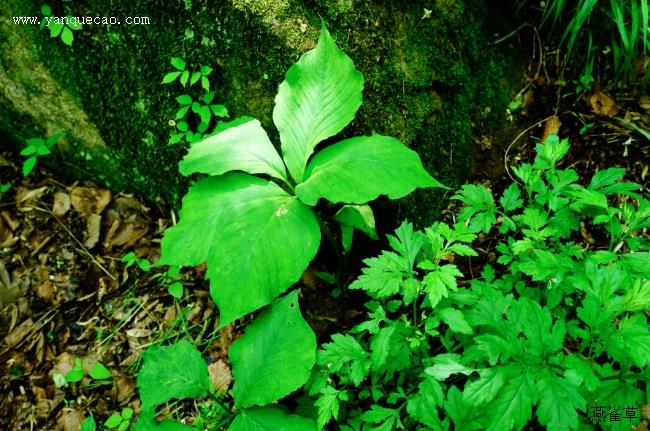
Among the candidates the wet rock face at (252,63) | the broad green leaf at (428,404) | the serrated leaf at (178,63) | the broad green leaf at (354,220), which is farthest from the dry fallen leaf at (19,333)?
the broad green leaf at (428,404)

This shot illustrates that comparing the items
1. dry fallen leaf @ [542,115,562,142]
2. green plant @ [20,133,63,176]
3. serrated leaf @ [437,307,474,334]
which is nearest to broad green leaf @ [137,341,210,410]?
serrated leaf @ [437,307,474,334]

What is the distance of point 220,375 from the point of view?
2.32 meters

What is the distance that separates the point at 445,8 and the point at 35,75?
2394 mm

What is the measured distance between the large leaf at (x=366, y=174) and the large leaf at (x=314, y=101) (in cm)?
12

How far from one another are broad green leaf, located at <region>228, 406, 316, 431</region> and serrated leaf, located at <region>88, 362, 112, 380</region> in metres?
0.97

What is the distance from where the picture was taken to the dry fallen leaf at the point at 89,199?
293 centimetres

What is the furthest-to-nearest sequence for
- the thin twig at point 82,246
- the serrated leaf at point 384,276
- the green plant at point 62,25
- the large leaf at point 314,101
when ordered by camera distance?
the thin twig at point 82,246 → the green plant at point 62,25 → the large leaf at point 314,101 → the serrated leaf at point 384,276

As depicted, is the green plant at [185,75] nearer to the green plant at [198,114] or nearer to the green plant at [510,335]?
the green plant at [198,114]

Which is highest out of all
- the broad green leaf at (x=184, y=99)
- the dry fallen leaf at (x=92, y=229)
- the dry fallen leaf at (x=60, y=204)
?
the broad green leaf at (x=184, y=99)

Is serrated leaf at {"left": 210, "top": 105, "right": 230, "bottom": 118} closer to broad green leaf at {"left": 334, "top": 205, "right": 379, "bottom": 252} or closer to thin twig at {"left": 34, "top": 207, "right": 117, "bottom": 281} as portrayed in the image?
broad green leaf at {"left": 334, "top": 205, "right": 379, "bottom": 252}

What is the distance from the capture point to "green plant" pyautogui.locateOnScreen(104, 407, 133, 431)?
227cm

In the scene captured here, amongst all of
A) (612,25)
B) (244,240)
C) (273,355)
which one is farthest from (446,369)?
(612,25)

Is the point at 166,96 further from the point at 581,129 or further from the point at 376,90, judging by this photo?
the point at 581,129

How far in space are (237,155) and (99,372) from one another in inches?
54.9
